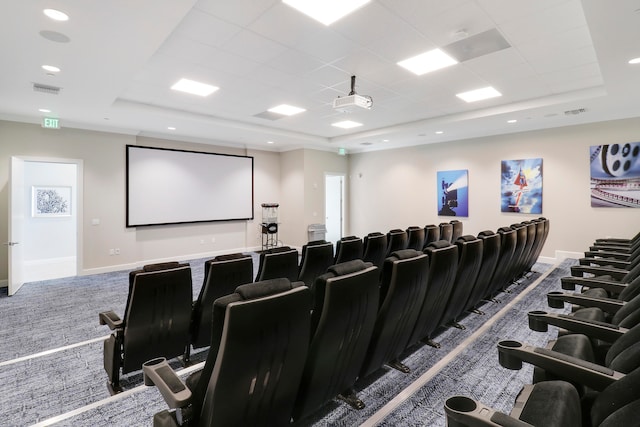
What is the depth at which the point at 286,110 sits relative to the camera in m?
5.82

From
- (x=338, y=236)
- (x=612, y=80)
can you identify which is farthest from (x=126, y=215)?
(x=612, y=80)

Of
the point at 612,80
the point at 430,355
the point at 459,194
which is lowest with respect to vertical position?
the point at 430,355

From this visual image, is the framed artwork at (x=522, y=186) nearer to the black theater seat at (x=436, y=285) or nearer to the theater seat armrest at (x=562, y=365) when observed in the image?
the black theater seat at (x=436, y=285)

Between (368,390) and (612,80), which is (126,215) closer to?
(368,390)

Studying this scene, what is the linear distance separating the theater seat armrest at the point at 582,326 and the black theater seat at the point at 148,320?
2.27 m

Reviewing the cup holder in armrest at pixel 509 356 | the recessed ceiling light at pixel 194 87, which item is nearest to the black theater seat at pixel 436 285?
the cup holder in armrest at pixel 509 356

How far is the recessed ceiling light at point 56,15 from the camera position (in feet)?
7.93

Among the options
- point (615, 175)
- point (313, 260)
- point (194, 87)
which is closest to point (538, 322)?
point (313, 260)

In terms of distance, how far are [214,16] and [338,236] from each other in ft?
27.1

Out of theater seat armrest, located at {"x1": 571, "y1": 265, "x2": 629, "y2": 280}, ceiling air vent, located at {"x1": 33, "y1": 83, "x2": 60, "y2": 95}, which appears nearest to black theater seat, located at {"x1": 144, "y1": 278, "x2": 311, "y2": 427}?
theater seat armrest, located at {"x1": 571, "y1": 265, "x2": 629, "y2": 280}

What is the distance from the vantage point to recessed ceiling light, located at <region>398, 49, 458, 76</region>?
3.59 m

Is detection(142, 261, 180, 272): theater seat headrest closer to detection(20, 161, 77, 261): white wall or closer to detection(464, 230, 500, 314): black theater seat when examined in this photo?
detection(464, 230, 500, 314): black theater seat

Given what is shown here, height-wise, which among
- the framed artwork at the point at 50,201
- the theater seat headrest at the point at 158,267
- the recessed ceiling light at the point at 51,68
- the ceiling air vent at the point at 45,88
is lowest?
the theater seat headrest at the point at 158,267

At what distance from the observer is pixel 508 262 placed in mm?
3863
